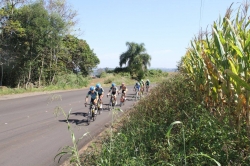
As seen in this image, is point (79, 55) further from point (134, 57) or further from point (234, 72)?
point (234, 72)

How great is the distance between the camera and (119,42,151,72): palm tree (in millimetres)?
57591

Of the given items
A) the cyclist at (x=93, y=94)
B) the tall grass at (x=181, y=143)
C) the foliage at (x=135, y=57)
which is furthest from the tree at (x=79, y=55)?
the tall grass at (x=181, y=143)

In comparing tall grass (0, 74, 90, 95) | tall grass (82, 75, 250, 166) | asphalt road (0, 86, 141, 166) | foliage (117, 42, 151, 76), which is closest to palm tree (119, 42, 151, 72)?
foliage (117, 42, 151, 76)

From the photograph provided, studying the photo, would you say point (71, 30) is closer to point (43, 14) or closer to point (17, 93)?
point (43, 14)

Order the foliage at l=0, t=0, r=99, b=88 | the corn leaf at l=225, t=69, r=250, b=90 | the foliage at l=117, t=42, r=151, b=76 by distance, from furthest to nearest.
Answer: the foliage at l=117, t=42, r=151, b=76
the foliage at l=0, t=0, r=99, b=88
the corn leaf at l=225, t=69, r=250, b=90

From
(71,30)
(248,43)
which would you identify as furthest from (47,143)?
(71,30)

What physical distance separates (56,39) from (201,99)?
2318 cm

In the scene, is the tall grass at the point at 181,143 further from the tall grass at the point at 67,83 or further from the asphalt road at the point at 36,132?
the tall grass at the point at 67,83

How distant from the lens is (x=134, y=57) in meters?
57.9

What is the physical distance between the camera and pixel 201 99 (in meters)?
5.91

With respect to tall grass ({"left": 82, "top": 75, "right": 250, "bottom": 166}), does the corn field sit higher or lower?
→ higher

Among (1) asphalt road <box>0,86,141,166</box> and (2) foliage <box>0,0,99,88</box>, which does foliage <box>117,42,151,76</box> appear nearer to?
(2) foliage <box>0,0,99,88</box>

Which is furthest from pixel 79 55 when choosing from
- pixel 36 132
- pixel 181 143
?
pixel 181 143

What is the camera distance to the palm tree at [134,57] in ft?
189
